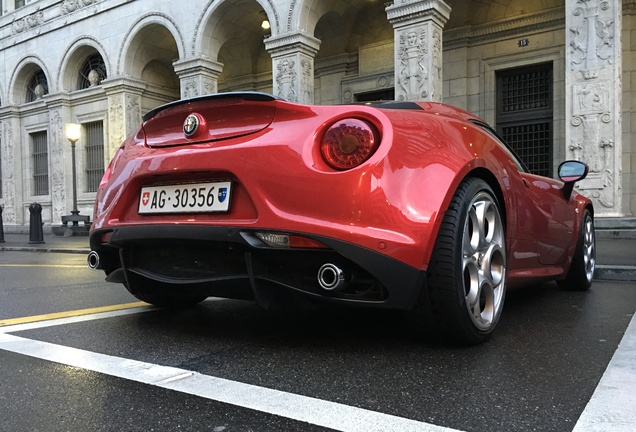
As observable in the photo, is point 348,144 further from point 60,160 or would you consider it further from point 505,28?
point 60,160

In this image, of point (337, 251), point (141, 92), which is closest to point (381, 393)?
point (337, 251)

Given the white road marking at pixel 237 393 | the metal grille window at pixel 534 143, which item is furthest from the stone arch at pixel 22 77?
the white road marking at pixel 237 393

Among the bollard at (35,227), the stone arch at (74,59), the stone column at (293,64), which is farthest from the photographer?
the stone arch at (74,59)

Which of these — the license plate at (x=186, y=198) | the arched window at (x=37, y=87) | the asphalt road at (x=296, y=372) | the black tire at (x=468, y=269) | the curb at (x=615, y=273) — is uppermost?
the arched window at (x=37, y=87)

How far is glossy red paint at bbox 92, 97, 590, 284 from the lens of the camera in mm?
2119

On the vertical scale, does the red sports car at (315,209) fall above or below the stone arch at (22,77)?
below

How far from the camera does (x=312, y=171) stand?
219 cm

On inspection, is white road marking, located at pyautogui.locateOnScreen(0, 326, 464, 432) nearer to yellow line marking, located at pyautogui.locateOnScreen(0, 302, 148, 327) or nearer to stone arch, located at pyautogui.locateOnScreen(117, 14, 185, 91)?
yellow line marking, located at pyautogui.locateOnScreen(0, 302, 148, 327)

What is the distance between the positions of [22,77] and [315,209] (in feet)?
82.1

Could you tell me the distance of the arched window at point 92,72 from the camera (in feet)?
65.5

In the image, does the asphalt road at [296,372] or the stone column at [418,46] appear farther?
the stone column at [418,46]

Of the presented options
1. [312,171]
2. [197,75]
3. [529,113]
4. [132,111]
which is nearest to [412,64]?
[529,113]

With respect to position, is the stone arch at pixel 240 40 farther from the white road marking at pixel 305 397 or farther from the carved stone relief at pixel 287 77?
the white road marking at pixel 305 397

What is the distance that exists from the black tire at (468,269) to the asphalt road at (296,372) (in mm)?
134
